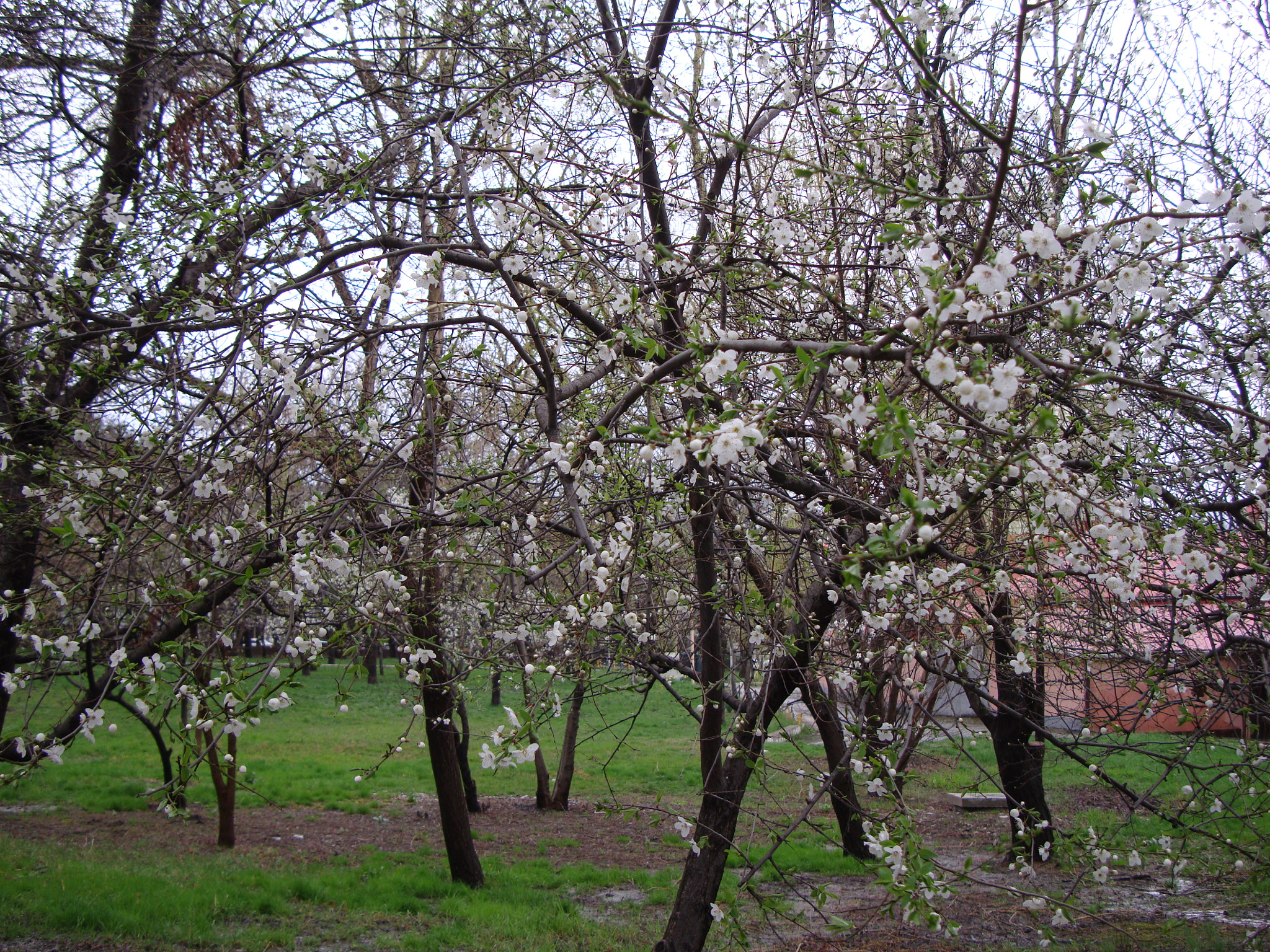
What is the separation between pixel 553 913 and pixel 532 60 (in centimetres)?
561

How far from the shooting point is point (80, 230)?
407 centimetres

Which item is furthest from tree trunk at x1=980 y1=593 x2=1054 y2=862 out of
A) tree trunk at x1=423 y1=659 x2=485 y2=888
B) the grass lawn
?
tree trunk at x1=423 y1=659 x2=485 y2=888

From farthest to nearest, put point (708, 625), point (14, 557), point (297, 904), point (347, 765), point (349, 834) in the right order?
point (347, 765), point (349, 834), point (297, 904), point (14, 557), point (708, 625)

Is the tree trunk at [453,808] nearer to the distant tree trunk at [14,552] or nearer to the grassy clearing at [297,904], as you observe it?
the grassy clearing at [297,904]

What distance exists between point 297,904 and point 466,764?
9.57ft

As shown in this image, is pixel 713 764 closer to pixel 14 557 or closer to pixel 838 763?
pixel 838 763

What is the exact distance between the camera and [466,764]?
8742 mm

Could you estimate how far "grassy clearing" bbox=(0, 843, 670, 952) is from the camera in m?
5.02

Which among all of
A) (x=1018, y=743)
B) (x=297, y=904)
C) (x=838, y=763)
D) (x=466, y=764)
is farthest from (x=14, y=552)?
(x=1018, y=743)

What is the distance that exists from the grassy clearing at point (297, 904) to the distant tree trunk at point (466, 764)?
47.5 inches

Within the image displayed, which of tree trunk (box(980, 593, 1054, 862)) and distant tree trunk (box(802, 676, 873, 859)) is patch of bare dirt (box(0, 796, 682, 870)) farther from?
tree trunk (box(980, 593, 1054, 862))

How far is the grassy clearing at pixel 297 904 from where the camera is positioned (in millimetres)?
5020

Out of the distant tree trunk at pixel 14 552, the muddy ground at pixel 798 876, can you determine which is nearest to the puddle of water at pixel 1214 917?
the muddy ground at pixel 798 876

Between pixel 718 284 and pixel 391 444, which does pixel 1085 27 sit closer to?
pixel 718 284
